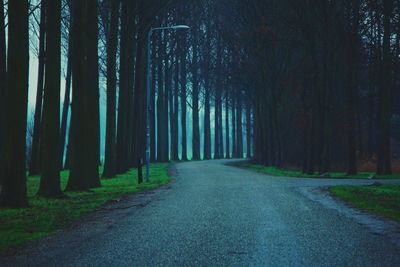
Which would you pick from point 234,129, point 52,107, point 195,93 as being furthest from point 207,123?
point 52,107

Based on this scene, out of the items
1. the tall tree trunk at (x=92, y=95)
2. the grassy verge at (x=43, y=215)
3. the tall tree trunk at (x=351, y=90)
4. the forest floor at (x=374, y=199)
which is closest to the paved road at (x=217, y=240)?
the grassy verge at (x=43, y=215)

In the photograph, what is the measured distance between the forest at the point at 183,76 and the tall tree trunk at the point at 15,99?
25mm

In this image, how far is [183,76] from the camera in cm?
5844

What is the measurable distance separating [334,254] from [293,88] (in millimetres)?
34249

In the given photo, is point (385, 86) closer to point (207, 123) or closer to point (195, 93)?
point (195, 93)

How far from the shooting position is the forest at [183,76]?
1609 cm

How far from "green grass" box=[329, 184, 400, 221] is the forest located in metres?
8.68

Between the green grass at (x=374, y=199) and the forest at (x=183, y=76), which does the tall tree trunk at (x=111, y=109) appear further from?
the green grass at (x=374, y=199)

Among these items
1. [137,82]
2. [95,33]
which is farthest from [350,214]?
[137,82]

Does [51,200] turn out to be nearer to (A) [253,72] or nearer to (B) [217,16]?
(A) [253,72]

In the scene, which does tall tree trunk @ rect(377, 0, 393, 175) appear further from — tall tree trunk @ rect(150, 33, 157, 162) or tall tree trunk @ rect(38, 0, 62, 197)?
tall tree trunk @ rect(150, 33, 157, 162)

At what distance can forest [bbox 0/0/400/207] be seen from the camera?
16.1 metres

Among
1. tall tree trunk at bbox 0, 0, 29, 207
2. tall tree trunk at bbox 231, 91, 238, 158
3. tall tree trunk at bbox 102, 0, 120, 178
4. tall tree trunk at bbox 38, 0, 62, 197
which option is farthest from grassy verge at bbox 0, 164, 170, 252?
tall tree trunk at bbox 231, 91, 238, 158

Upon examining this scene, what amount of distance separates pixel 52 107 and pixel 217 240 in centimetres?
895
